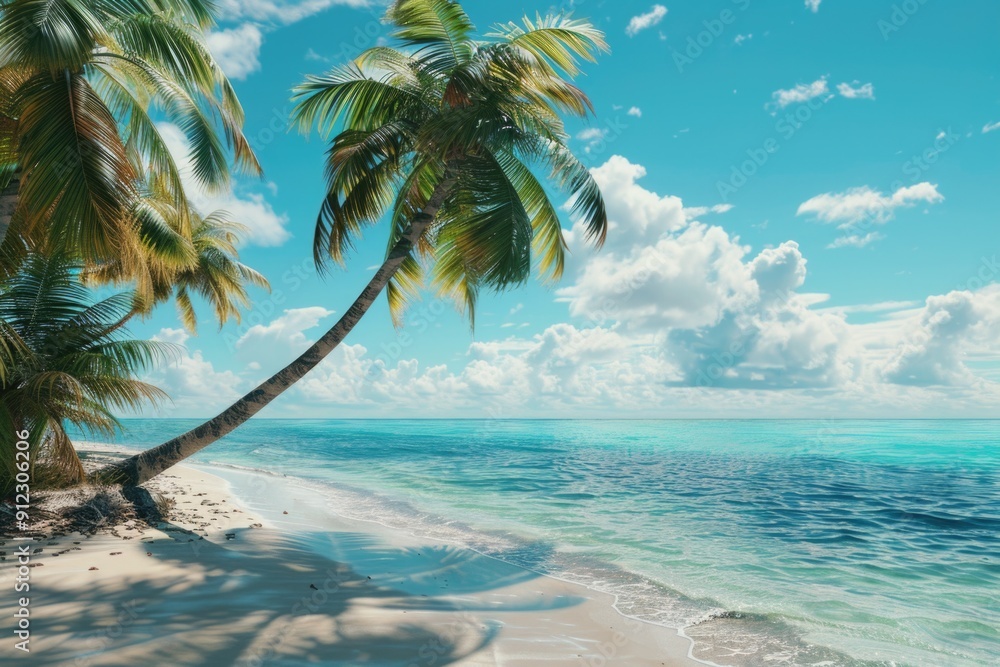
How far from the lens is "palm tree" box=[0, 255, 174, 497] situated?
795 centimetres

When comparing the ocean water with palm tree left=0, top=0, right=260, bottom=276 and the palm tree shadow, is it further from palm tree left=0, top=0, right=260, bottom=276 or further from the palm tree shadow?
palm tree left=0, top=0, right=260, bottom=276

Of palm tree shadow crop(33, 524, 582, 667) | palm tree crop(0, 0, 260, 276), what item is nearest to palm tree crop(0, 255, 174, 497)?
palm tree crop(0, 0, 260, 276)

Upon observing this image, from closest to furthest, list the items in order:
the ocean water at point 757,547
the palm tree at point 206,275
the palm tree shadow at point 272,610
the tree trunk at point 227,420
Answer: the palm tree shadow at point 272,610 < the ocean water at point 757,547 < the tree trunk at point 227,420 < the palm tree at point 206,275

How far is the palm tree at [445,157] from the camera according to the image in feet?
31.9

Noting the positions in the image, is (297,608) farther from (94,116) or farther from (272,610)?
(94,116)

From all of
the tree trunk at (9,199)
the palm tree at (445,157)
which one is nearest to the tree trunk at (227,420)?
the palm tree at (445,157)

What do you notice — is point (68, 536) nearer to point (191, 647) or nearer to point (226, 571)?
point (226, 571)

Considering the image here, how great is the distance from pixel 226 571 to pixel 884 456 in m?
41.1

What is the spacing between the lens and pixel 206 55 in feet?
29.0

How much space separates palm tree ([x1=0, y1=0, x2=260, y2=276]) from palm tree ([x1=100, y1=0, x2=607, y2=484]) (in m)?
2.13

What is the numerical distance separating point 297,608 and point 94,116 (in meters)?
6.42

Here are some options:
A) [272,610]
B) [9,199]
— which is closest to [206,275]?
[9,199]

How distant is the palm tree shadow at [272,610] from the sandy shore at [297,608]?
2 centimetres

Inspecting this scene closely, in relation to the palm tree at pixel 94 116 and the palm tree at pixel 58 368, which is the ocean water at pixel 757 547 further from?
the palm tree at pixel 94 116
